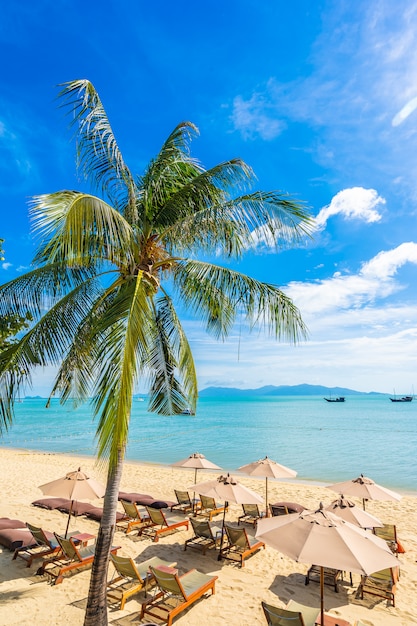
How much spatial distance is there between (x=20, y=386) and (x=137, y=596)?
3.98 meters

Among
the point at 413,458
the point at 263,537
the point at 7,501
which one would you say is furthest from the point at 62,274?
the point at 413,458

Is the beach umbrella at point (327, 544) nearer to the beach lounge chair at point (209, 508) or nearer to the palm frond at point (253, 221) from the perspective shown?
the palm frond at point (253, 221)

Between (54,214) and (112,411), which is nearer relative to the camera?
(112,411)

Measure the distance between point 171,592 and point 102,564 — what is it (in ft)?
5.09

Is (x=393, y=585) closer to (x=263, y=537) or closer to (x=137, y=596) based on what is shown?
(x=263, y=537)

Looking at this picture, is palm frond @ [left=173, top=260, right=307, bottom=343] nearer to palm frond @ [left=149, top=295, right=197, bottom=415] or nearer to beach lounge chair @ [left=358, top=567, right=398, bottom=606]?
palm frond @ [left=149, top=295, right=197, bottom=415]

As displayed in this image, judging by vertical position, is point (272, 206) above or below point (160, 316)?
above

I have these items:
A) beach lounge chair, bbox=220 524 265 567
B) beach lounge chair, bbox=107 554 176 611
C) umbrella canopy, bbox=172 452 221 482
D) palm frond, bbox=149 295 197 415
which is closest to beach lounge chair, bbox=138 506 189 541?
beach lounge chair, bbox=220 524 265 567

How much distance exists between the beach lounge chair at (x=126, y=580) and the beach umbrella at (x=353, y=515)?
10.5 feet

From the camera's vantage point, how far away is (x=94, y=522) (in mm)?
9984

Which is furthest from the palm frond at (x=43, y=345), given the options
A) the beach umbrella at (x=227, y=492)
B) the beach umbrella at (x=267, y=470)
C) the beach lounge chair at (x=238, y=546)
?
the beach umbrella at (x=267, y=470)

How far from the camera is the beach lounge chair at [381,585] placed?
6.59 meters

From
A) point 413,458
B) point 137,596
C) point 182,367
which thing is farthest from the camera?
point 413,458

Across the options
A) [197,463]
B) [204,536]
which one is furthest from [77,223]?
[197,463]
